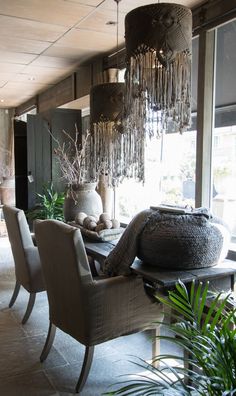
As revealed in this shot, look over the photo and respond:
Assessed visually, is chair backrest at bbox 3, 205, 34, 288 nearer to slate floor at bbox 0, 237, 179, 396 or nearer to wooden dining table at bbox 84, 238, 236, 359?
slate floor at bbox 0, 237, 179, 396

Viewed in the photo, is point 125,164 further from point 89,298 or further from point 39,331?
point 39,331

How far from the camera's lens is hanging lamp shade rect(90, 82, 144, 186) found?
2934 mm

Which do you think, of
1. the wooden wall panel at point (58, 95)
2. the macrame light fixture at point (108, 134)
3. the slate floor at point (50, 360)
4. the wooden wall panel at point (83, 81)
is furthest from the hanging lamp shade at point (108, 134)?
the wooden wall panel at point (58, 95)

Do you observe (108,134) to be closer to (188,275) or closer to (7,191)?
(188,275)

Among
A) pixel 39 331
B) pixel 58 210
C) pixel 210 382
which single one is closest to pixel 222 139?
pixel 39 331

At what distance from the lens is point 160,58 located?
198 centimetres

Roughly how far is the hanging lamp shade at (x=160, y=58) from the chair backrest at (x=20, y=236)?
1.54m

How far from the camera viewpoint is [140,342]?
296cm

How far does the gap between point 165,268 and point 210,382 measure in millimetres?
1163

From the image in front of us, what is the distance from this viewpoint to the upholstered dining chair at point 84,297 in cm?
221

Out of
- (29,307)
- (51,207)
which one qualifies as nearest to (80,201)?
(29,307)

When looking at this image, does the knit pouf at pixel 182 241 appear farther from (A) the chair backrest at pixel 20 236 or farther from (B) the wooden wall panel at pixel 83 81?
(B) the wooden wall panel at pixel 83 81

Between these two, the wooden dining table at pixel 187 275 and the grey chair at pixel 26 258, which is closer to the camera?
the wooden dining table at pixel 187 275

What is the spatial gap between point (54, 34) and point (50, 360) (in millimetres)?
3160
